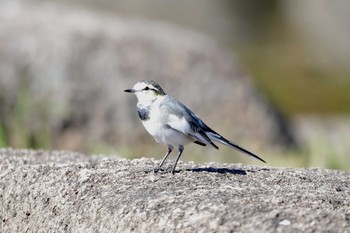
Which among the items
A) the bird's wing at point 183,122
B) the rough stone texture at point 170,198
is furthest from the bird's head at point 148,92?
the rough stone texture at point 170,198

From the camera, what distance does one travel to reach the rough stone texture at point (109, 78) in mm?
14094

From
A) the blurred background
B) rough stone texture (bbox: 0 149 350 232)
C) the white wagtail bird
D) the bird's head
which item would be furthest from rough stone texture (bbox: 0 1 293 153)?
rough stone texture (bbox: 0 149 350 232)

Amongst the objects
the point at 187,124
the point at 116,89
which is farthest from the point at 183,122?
the point at 116,89

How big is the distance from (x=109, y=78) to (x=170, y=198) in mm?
9394

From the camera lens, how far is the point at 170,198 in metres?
5.49

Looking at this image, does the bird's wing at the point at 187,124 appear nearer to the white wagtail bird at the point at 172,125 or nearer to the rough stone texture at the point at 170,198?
the white wagtail bird at the point at 172,125

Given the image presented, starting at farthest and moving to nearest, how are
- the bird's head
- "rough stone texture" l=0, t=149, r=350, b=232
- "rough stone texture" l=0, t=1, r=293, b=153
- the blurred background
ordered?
"rough stone texture" l=0, t=1, r=293, b=153
the blurred background
the bird's head
"rough stone texture" l=0, t=149, r=350, b=232

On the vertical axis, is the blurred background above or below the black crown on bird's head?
above

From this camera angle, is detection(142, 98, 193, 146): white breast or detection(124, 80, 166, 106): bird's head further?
detection(124, 80, 166, 106): bird's head

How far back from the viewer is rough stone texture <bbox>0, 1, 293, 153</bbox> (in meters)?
14.1

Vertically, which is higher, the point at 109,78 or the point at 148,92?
the point at 109,78

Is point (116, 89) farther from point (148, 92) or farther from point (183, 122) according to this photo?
point (183, 122)

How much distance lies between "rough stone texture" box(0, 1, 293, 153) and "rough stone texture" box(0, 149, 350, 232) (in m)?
6.86

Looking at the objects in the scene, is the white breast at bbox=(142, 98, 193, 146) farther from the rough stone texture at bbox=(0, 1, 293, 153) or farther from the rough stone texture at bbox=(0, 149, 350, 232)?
the rough stone texture at bbox=(0, 1, 293, 153)
